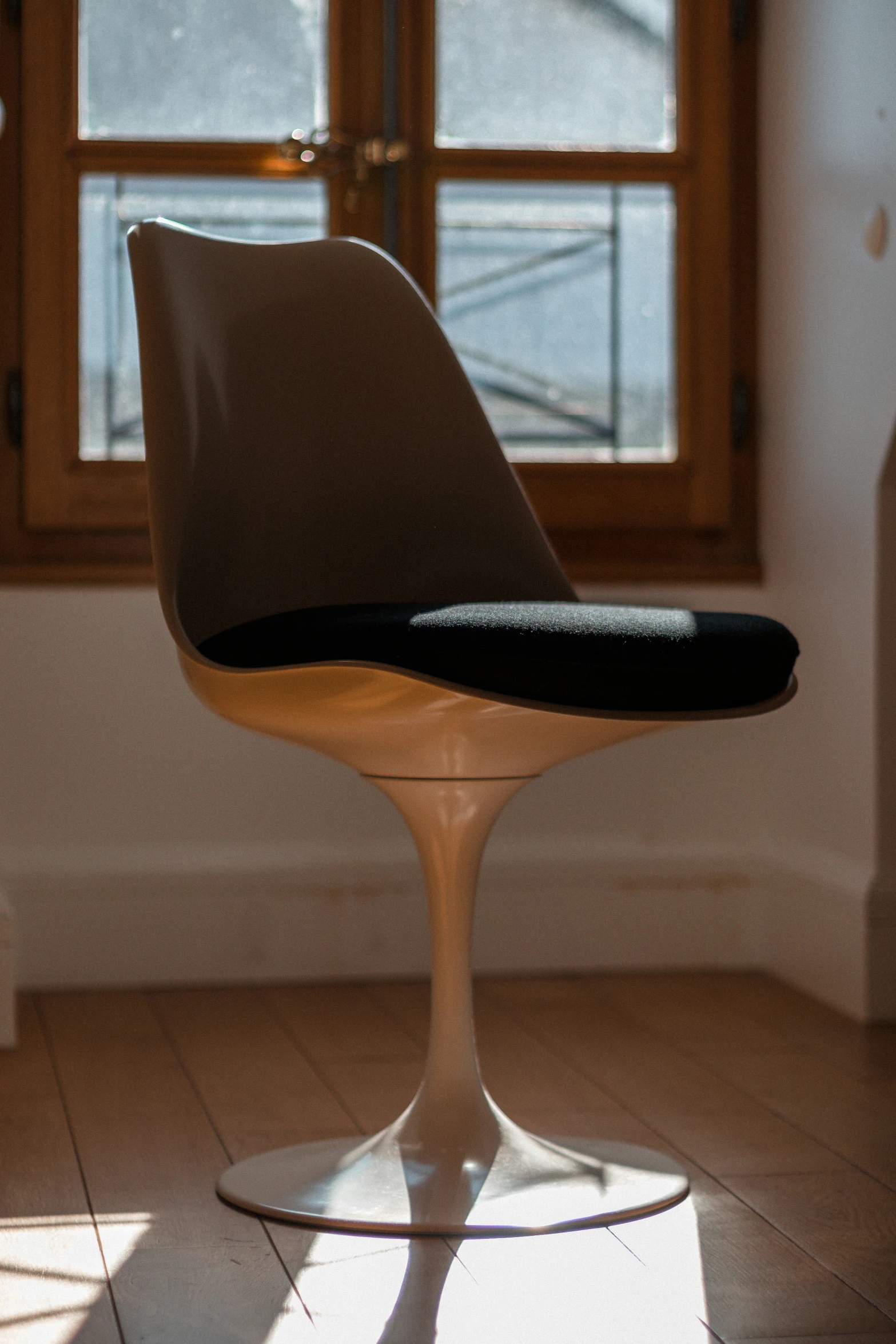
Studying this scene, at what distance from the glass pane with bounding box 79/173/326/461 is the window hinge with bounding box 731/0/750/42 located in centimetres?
74

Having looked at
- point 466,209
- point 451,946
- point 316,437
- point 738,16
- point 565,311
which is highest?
point 738,16

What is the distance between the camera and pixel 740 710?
1.42 m

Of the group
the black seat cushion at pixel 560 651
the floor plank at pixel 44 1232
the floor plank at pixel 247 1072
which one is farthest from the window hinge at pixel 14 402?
the black seat cushion at pixel 560 651

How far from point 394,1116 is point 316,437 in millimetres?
758

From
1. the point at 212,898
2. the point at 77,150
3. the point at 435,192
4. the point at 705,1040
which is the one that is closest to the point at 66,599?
the point at 212,898

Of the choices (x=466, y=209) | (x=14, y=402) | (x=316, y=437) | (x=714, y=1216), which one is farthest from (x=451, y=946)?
(x=466, y=209)

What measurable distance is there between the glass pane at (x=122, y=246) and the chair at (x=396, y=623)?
2.73 ft

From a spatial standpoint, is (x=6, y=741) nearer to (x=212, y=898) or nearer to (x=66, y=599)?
(x=66, y=599)

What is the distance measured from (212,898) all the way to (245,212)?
109cm

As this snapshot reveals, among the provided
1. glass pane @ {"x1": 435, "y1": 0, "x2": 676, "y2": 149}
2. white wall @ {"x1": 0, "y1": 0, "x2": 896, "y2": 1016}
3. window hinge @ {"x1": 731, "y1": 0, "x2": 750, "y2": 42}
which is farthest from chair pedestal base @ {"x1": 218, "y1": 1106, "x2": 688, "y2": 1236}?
window hinge @ {"x1": 731, "y1": 0, "x2": 750, "y2": 42}

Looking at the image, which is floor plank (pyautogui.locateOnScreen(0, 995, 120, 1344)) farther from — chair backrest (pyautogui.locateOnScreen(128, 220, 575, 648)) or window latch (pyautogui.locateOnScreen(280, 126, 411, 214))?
window latch (pyautogui.locateOnScreen(280, 126, 411, 214))

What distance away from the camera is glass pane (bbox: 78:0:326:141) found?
260cm

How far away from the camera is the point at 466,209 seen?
2.70 m

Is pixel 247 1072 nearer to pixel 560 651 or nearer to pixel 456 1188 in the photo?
pixel 456 1188
